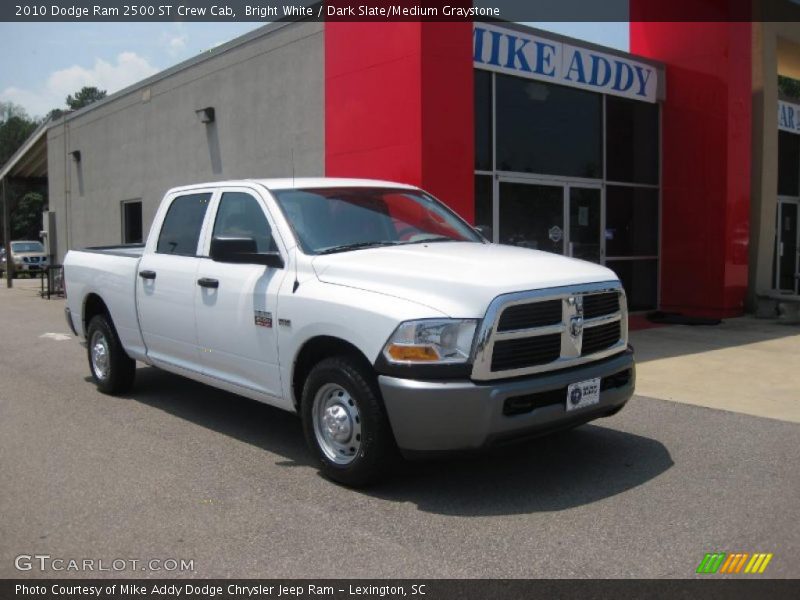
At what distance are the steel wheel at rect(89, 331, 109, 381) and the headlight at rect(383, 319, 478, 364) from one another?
427 centimetres

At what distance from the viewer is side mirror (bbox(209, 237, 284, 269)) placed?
5.01 meters

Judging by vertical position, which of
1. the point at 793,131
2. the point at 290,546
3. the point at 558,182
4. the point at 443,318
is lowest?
the point at 290,546

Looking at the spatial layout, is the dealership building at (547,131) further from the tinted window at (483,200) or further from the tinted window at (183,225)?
the tinted window at (183,225)

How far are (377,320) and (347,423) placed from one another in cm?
72

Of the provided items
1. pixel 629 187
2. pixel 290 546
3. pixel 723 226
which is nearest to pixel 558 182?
pixel 629 187

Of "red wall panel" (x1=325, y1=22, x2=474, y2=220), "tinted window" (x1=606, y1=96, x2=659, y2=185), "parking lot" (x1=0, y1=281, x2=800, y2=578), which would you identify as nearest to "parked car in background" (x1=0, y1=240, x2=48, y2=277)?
"red wall panel" (x1=325, y1=22, x2=474, y2=220)

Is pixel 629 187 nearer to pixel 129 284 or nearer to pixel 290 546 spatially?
pixel 129 284

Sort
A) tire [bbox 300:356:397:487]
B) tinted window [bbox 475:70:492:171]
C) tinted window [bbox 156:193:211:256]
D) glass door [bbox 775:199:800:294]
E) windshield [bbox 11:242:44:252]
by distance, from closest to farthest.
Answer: tire [bbox 300:356:397:487] < tinted window [bbox 156:193:211:256] < tinted window [bbox 475:70:492:171] < glass door [bbox 775:199:800:294] < windshield [bbox 11:242:44:252]

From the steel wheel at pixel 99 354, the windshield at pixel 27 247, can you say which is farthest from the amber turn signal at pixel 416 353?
the windshield at pixel 27 247

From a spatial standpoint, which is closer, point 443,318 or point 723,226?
point 443,318

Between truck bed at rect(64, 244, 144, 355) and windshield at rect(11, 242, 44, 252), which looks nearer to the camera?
truck bed at rect(64, 244, 144, 355)

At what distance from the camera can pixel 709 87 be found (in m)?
13.0

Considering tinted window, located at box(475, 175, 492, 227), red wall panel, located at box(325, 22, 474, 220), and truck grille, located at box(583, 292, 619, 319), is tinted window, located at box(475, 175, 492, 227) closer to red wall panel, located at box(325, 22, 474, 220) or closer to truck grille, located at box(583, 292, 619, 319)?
red wall panel, located at box(325, 22, 474, 220)

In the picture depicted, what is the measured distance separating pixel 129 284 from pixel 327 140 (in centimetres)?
515
